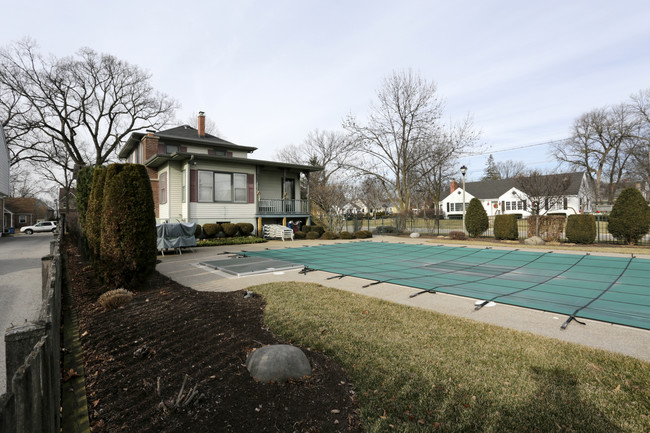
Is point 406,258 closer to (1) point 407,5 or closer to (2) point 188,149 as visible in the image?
(1) point 407,5

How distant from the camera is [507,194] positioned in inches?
1572

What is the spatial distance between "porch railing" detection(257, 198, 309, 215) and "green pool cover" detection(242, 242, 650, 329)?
7.12 metres

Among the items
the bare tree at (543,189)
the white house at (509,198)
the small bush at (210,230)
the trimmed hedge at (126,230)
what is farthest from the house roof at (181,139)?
the white house at (509,198)

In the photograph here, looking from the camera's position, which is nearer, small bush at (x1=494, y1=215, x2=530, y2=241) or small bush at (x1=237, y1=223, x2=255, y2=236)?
small bush at (x1=494, y1=215, x2=530, y2=241)

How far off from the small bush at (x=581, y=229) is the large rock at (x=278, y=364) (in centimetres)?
1523

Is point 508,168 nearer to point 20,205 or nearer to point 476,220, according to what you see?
point 476,220

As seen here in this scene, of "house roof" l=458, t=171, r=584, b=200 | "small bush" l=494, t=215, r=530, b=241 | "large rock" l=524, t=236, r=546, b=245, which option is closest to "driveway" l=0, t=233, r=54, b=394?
"large rock" l=524, t=236, r=546, b=245

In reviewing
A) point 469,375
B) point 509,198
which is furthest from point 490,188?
point 469,375

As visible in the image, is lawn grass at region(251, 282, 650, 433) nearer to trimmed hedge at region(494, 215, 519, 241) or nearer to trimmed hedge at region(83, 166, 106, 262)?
trimmed hedge at region(83, 166, 106, 262)

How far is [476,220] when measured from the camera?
16438mm

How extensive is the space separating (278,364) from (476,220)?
1631 centimetres

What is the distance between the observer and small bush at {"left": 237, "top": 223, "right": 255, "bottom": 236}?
15969 mm

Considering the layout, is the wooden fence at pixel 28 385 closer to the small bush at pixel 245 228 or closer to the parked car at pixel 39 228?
the small bush at pixel 245 228

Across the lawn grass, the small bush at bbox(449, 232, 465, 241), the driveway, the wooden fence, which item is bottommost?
the driveway
